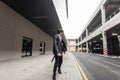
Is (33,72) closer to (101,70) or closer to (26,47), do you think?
(101,70)

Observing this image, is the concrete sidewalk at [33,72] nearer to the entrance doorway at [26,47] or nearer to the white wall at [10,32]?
→ the white wall at [10,32]

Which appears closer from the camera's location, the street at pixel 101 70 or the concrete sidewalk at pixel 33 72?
the concrete sidewalk at pixel 33 72

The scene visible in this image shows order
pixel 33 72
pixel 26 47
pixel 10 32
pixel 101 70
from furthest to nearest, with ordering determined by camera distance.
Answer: pixel 26 47 < pixel 10 32 < pixel 101 70 < pixel 33 72

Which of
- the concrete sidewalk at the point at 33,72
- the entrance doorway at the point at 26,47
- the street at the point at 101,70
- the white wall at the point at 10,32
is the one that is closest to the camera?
the concrete sidewalk at the point at 33,72

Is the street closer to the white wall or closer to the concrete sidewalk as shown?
the concrete sidewalk

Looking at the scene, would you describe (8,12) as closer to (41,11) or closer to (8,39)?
(8,39)

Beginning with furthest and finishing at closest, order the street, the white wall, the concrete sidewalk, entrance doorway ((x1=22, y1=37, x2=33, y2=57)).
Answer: entrance doorway ((x1=22, y1=37, x2=33, y2=57)) < the white wall < the street < the concrete sidewalk

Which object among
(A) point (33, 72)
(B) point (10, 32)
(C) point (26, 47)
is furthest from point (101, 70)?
(C) point (26, 47)

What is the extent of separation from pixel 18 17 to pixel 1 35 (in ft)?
12.3

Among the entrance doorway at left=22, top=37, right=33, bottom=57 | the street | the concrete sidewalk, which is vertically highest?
the entrance doorway at left=22, top=37, right=33, bottom=57

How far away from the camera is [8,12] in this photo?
448 inches

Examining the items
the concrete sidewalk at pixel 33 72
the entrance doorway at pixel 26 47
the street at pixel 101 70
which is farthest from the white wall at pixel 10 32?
the street at pixel 101 70

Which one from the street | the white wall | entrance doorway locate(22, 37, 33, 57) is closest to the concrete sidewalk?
the street

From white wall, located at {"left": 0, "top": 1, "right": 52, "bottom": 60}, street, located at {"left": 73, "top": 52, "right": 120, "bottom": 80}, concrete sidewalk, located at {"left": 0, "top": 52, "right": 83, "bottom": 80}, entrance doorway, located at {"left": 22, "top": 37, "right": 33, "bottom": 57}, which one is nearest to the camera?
concrete sidewalk, located at {"left": 0, "top": 52, "right": 83, "bottom": 80}
